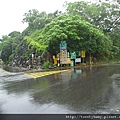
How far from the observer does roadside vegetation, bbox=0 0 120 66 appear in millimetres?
24172

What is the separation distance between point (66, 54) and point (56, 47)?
1573 mm

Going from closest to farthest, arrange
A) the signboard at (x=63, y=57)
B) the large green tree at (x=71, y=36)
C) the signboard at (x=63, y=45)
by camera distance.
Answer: the large green tree at (x=71, y=36) < the signboard at (x=63, y=45) < the signboard at (x=63, y=57)

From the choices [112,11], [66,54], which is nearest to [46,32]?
[66,54]

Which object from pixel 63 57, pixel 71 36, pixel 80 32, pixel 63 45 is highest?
pixel 80 32

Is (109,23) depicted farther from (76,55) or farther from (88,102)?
(88,102)

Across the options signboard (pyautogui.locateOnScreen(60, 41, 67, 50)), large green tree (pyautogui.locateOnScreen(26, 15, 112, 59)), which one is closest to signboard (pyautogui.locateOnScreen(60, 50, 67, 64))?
signboard (pyautogui.locateOnScreen(60, 41, 67, 50))

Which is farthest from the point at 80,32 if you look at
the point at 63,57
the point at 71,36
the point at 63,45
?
the point at 63,57

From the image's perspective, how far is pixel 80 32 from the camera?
84.8 ft

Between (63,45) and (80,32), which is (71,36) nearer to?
(63,45)

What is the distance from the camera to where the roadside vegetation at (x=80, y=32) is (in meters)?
24.2

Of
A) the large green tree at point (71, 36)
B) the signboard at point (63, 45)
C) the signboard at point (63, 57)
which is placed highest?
the large green tree at point (71, 36)

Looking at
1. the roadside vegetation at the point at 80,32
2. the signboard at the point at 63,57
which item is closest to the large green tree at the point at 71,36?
the roadside vegetation at the point at 80,32

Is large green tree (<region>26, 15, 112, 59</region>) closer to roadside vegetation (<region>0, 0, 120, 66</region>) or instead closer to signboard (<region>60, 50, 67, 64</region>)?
roadside vegetation (<region>0, 0, 120, 66</region>)

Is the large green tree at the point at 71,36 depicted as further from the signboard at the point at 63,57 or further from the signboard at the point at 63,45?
the signboard at the point at 63,57
